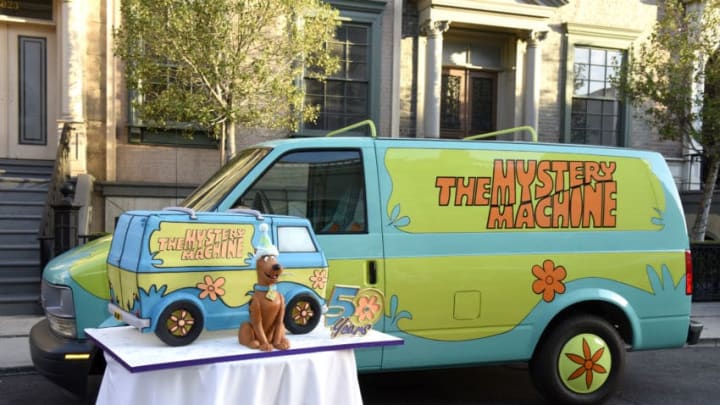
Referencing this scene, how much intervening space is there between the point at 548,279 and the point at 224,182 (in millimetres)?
2743

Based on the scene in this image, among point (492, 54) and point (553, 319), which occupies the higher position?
point (492, 54)

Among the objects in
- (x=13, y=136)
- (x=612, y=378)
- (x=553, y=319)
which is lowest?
(x=612, y=378)

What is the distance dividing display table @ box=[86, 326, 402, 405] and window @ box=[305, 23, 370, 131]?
933 cm

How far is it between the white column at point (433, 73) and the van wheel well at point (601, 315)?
7.68 m

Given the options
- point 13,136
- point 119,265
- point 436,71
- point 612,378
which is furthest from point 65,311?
point 436,71

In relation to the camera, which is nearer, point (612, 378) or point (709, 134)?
point (612, 378)

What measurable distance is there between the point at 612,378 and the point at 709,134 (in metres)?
7.80

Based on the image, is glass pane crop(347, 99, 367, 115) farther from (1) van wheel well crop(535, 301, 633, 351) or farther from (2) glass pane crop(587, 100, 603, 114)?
(1) van wheel well crop(535, 301, 633, 351)

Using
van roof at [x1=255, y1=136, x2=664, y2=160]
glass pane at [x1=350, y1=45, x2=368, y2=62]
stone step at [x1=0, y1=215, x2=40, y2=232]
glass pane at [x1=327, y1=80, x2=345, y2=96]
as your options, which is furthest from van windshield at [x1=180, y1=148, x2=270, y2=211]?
glass pane at [x1=350, y1=45, x2=368, y2=62]

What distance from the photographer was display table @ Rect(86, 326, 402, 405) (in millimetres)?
3354

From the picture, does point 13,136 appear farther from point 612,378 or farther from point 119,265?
point 612,378

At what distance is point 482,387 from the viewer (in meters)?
6.25

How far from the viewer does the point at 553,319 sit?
18.1 feet

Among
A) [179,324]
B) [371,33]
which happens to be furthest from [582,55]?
[179,324]
